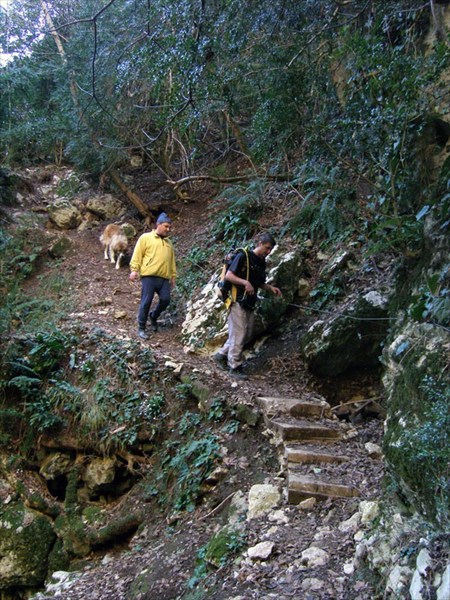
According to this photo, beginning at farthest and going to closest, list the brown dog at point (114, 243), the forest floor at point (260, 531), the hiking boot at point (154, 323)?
the brown dog at point (114, 243) → the hiking boot at point (154, 323) → the forest floor at point (260, 531)

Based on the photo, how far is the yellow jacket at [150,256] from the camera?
8367 mm

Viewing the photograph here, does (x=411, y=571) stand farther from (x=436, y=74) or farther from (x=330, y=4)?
(x=330, y=4)

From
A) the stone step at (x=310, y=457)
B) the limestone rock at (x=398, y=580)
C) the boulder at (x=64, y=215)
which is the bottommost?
the stone step at (x=310, y=457)

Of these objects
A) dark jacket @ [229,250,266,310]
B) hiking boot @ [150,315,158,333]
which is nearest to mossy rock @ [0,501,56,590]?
hiking boot @ [150,315,158,333]

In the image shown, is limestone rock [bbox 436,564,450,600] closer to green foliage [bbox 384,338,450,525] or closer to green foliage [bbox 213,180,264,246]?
green foliage [bbox 384,338,450,525]

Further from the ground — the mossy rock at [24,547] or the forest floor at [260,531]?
the forest floor at [260,531]

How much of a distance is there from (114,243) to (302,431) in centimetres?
908

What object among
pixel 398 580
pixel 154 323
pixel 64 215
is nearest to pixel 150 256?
pixel 154 323

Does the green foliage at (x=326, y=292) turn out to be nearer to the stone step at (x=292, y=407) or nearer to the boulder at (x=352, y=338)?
the boulder at (x=352, y=338)

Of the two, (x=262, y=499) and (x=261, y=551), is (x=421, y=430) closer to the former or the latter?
(x=261, y=551)

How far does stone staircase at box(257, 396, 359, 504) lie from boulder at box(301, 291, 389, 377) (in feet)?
1.76

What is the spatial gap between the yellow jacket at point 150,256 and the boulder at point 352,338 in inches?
127

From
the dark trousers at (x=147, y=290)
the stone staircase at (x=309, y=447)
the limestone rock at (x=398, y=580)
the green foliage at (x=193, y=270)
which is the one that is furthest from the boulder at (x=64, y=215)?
the limestone rock at (x=398, y=580)

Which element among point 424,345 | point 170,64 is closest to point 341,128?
point 170,64
